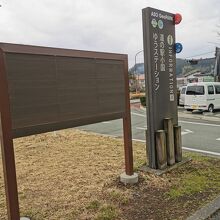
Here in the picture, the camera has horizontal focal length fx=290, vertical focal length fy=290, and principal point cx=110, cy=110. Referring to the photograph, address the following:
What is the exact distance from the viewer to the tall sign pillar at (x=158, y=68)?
16.9 feet

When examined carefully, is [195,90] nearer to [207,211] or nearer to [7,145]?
[207,211]

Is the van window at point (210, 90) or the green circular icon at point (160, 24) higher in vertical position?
the green circular icon at point (160, 24)

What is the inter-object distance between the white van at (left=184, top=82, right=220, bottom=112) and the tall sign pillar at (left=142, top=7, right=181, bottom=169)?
1077 centimetres

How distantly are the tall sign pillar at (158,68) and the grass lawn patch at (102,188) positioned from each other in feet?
2.59

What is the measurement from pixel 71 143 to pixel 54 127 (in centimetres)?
444

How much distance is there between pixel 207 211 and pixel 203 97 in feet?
42.3

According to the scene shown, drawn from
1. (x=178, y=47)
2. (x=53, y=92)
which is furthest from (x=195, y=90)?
(x=53, y=92)

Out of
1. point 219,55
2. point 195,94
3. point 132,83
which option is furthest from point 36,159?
point 132,83

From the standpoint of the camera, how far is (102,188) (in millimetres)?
4449

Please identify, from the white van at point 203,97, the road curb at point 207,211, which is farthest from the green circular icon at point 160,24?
the white van at point 203,97

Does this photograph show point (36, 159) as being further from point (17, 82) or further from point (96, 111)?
point (17, 82)

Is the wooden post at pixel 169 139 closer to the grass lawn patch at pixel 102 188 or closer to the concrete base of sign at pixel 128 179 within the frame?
the grass lawn patch at pixel 102 188

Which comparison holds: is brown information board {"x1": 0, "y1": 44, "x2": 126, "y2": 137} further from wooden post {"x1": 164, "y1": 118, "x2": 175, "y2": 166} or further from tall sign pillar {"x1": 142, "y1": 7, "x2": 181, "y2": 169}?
wooden post {"x1": 164, "y1": 118, "x2": 175, "y2": 166}

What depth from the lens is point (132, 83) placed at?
5794 centimetres
